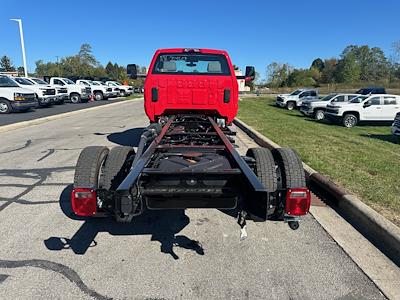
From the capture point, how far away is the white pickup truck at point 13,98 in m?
16.1

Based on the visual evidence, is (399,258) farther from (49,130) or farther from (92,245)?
A: (49,130)

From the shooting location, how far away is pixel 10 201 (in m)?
4.46

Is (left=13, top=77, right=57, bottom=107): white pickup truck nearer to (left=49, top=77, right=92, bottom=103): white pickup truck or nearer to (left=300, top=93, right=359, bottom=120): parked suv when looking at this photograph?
(left=49, top=77, right=92, bottom=103): white pickup truck

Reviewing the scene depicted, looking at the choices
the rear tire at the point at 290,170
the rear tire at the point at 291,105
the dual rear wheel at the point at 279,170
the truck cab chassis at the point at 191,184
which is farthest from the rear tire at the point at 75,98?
the rear tire at the point at 290,170

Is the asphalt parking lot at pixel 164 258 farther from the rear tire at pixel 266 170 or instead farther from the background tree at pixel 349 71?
the background tree at pixel 349 71

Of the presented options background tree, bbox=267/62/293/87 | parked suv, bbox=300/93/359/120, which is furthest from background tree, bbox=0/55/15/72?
parked suv, bbox=300/93/359/120

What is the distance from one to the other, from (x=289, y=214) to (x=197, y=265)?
0.99 meters

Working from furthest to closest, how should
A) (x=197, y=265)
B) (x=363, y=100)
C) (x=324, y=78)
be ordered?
(x=324, y=78) < (x=363, y=100) < (x=197, y=265)

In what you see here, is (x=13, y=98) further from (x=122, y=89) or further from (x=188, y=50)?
(x=122, y=89)

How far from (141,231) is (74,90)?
25898 millimetres

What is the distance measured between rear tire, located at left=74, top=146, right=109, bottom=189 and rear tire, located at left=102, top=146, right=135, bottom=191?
0.07m

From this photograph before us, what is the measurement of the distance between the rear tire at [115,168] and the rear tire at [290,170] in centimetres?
171

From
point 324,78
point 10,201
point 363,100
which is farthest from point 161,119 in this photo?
point 324,78

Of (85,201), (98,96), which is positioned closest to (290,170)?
(85,201)
